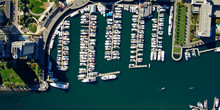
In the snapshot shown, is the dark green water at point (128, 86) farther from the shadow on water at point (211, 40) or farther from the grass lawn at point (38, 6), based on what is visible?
the grass lawn at point (38, 6)

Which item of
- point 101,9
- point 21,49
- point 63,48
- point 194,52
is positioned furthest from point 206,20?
point 21,49

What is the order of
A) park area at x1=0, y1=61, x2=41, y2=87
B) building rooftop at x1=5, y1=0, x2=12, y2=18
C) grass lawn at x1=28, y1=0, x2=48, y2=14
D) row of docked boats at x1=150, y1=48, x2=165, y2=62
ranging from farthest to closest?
row of docked boats at x1=150, y1=48, x2=165, y2=62 < park area at x1=0, y1=61, x2=41, y2=87 < grass lawn at x1=28, y1=0, x2=48, y2=14 < building rooftop at x1=5, y1=0, x2=12, y2=18

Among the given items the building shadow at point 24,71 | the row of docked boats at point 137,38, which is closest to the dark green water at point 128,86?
the row of docked boats at point 137,38

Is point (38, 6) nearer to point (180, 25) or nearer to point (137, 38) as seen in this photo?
point (137, 38)

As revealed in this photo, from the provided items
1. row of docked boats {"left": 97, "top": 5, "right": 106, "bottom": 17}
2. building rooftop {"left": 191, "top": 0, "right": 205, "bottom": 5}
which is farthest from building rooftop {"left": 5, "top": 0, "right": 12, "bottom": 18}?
building rooftop {"left": 191, "top": 0, "right": 205, "bottom": 5}

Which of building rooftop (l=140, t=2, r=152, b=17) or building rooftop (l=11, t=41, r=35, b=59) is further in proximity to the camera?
building rooftop (l=140, t=2, r=152, b=17)

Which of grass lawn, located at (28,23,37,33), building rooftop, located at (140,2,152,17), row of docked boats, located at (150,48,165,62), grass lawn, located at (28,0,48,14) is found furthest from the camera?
row of docked boats, located at (150,48,165,62)

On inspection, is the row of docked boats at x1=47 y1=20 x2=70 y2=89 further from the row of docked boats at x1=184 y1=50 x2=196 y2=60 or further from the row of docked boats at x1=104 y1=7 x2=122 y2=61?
the row of docked boats at x1=184 y1=50 x2=196 y2=60
